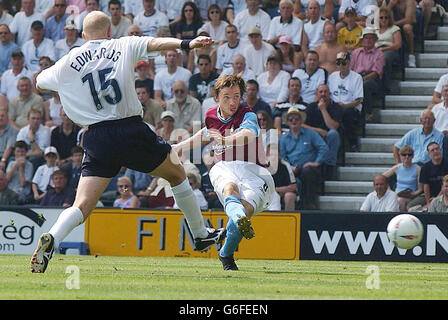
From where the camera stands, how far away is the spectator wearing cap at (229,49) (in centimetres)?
1972

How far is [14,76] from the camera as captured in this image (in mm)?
21000

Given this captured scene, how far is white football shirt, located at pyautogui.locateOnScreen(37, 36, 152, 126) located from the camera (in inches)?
382

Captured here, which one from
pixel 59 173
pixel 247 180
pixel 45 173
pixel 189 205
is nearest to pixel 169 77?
pixel 45 173

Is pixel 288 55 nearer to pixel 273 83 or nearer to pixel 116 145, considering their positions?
pixel 273 83

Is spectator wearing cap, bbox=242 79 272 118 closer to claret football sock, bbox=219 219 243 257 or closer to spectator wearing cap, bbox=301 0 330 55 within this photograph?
spectator wearing cap, bbox=301 0 330 55

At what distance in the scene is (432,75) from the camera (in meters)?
19.8

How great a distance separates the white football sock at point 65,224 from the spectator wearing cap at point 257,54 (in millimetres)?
10372

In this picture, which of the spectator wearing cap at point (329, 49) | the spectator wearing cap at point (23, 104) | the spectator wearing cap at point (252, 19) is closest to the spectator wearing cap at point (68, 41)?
the spectator wearing cap at point (23, 104)

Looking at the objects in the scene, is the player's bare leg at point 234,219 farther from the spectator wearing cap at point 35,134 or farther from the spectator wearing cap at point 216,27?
the spectator wearing cap at point 216,27

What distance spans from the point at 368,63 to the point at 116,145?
1002cm

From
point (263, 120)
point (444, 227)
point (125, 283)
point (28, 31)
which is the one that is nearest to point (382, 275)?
point (125, 283)

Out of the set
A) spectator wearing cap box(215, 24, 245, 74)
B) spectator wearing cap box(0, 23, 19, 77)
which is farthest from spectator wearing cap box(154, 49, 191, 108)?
spectator wearing cap box(0, 23, 19, 77)

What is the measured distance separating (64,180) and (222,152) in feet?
24.8

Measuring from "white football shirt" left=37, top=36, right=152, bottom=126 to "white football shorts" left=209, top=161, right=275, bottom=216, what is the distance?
1.67 m
